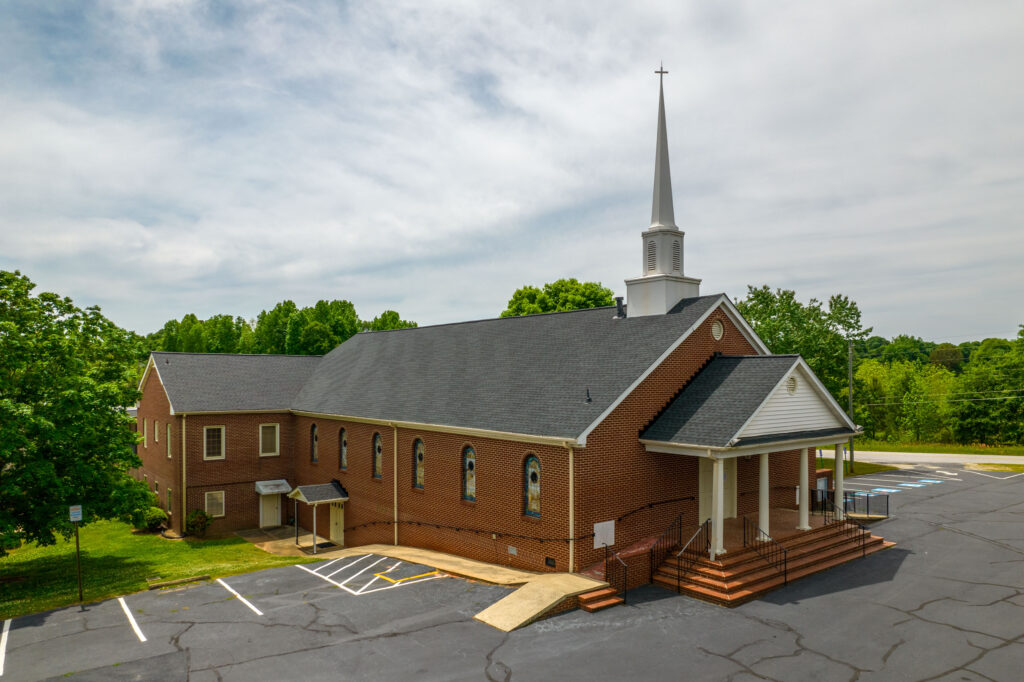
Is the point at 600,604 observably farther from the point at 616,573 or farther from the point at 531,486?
the point at 531,486

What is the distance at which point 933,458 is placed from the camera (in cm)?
4519

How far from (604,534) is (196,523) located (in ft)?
67.8

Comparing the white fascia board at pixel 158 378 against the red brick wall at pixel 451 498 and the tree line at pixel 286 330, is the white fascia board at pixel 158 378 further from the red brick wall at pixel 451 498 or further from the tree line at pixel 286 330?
the tree line at pixel 286 330

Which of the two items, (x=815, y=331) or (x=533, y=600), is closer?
(x=533, y=600)

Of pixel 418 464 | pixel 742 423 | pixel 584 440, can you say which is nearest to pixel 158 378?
pixel 418 464

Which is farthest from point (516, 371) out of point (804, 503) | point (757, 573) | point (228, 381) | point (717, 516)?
point (228, 381)

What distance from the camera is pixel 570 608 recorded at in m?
15.1

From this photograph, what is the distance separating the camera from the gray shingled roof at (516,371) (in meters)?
18.7

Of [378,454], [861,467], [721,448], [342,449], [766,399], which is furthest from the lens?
[861,467]

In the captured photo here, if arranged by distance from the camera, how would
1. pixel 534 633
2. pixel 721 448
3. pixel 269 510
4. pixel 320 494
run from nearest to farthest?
pixel 534 633 < pixel 721 448 < pixel 320 494 < pixel 269 510

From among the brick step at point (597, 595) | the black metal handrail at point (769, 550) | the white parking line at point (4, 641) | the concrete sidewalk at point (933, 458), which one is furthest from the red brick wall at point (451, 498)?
the concrete sidewalk at point (933, 458)

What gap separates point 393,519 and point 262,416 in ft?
37.5

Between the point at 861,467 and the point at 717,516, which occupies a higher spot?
the point at 717,516

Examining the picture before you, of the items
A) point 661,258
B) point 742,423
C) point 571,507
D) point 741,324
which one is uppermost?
point 661,258
